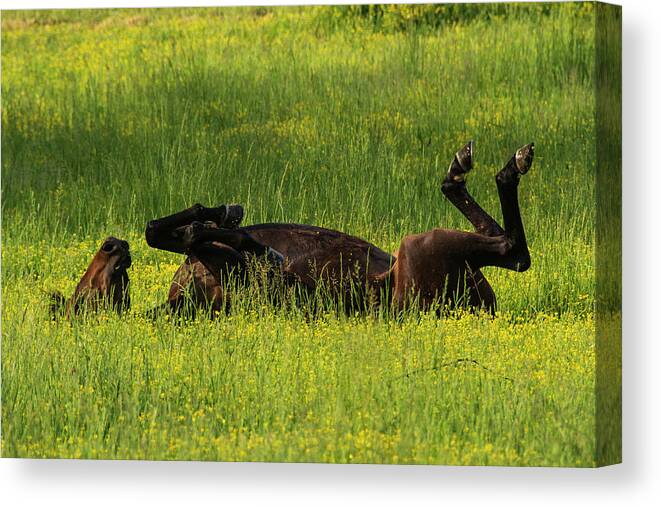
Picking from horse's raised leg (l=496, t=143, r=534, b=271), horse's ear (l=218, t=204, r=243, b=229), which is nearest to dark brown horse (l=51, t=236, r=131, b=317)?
horse's ear (l=218, t=204, r=243, b=229)

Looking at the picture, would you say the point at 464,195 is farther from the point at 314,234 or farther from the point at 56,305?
the point at 56,305

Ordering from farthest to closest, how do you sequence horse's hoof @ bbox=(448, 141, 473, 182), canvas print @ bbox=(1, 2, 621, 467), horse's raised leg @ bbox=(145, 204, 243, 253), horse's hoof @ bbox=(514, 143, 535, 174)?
horse's raised leg @ bbox=(145, 204, 243, 253) < horse's hoof @ bbox=(448, 141, 473, 182) < horse's hoof @ bbox=(514, 143, 535, 174) < canvas print @ bbox=(1, 2, 621, 467)

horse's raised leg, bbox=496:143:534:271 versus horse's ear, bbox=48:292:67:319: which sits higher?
horse's raised leg, bbox=496:143:534:271

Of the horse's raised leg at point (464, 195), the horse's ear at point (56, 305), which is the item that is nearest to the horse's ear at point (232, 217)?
the horse's ear at point (56, 305)

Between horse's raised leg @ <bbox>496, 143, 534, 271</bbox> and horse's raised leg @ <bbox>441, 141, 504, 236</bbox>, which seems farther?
horse's raised leg @ <bbox>441, 141, 504, 236</bbox>

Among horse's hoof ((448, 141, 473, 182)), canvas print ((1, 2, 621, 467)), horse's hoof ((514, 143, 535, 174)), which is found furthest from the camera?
horse's hoof ((448, 141, 473, 182))

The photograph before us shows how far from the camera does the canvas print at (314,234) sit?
8289 millimetres

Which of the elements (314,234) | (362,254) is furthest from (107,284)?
(362,254)

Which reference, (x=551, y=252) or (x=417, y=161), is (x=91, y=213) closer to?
(x=417, y=161)

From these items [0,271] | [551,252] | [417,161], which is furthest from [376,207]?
[0,271]

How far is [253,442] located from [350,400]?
0.44m

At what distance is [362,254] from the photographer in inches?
342

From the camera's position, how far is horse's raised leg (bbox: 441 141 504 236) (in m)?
8.67

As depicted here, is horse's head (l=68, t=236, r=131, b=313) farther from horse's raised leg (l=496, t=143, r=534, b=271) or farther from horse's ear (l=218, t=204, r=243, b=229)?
horse's raised leg (l=496, t=143, r=534, b=271)
